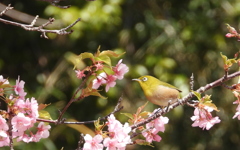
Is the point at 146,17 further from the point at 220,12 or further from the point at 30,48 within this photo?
the point at 30,48

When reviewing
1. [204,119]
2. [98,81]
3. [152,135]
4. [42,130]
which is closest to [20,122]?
[42,130]

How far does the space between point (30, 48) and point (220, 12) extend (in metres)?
1.75

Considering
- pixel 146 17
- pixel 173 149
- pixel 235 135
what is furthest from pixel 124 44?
pixel 235 135

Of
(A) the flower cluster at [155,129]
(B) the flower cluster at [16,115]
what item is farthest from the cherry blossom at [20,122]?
(A) the flower cluster at [155,129]

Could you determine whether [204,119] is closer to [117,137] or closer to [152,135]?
[152,135]

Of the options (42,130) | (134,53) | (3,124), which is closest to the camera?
(3,124)

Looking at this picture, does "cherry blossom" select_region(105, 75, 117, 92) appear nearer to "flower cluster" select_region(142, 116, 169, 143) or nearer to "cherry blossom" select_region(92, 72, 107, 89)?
"cherry blossom" select_region(92, 72, 107, 89)

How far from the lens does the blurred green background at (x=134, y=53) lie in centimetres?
414

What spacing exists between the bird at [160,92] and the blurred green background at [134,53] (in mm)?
1875

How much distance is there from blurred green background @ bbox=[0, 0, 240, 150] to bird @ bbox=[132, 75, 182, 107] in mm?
1875

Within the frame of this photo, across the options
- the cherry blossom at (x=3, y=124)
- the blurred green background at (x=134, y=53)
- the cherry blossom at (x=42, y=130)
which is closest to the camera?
the cherry blossom at (x=3, y=124)

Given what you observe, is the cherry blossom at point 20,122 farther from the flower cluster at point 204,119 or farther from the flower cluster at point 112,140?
the flower cluster at point 204,119

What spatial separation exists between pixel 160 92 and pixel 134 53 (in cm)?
250

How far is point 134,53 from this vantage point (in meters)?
4.46
